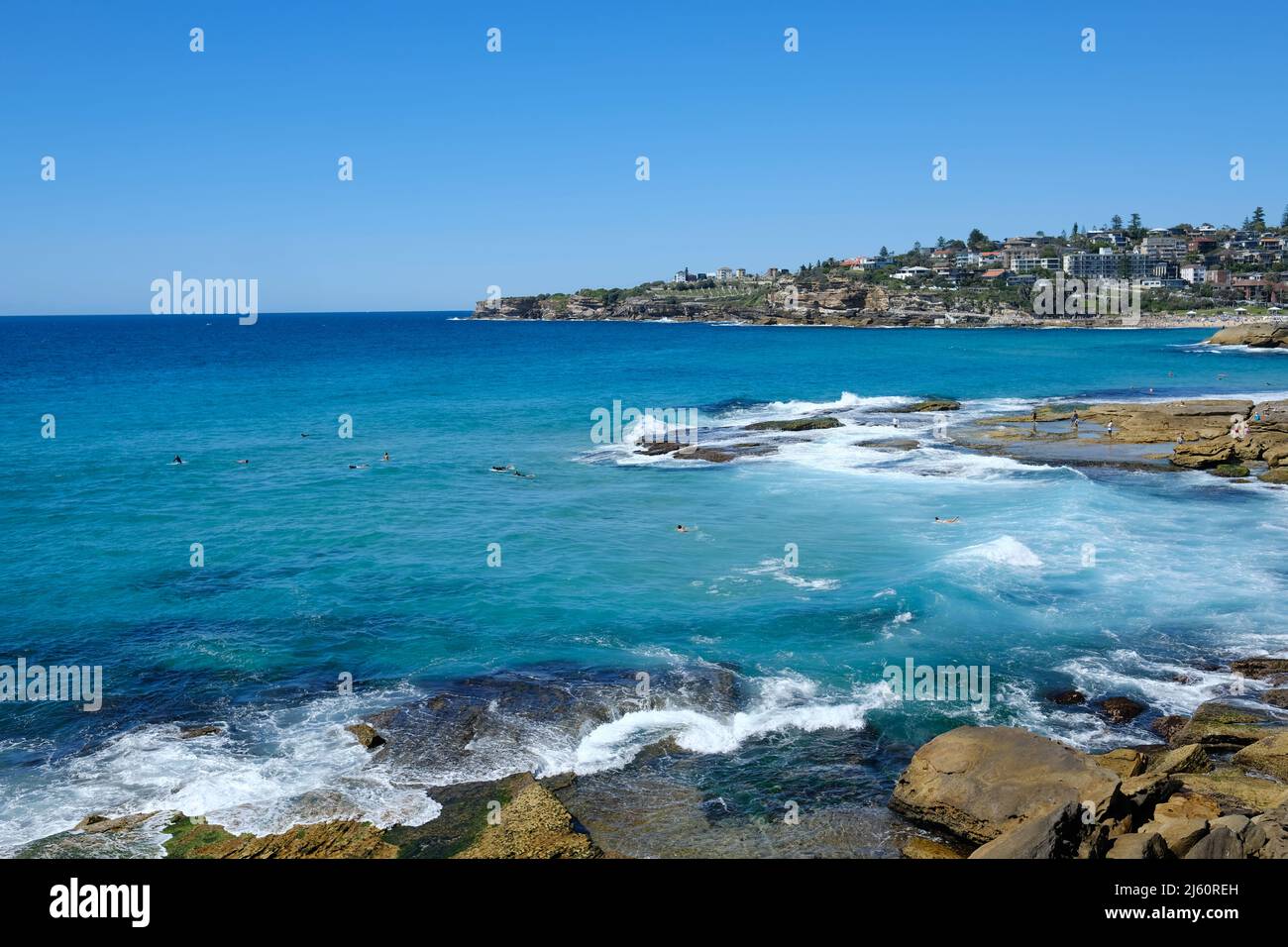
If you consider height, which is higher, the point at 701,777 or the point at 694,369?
the point at 694,369

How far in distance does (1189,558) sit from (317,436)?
46.4 meters

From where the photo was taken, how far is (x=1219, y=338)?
374ft

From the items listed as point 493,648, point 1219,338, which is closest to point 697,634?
point 493,648

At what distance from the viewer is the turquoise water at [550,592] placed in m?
17.7

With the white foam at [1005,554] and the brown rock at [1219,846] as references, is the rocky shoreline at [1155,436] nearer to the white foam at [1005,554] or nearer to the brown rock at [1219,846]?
the white foam at [1005,554]

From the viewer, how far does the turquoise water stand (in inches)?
698

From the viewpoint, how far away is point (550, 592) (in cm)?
2656

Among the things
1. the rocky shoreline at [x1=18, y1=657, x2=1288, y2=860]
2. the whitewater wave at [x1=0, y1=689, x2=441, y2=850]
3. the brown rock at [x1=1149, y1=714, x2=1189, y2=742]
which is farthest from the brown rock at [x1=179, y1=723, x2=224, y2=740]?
the brown rock at [x1=1149, y1=714, x2=1189, y2=742]

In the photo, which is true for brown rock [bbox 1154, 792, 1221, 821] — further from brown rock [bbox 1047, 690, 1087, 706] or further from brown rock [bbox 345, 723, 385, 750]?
brown rock [bbox 345, 723, 385, 750]

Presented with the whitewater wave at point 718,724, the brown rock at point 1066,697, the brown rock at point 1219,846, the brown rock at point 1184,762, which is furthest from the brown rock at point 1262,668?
the brown rock at point 1219,846

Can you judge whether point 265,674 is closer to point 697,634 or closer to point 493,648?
point 493,648

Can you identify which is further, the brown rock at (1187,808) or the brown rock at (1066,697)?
the brown rock at (1066,697)

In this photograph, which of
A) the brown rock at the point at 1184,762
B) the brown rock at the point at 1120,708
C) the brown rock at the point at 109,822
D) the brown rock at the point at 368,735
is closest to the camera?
the brown rock at the point at 109,822

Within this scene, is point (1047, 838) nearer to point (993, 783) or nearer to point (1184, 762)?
point (993, 783)
